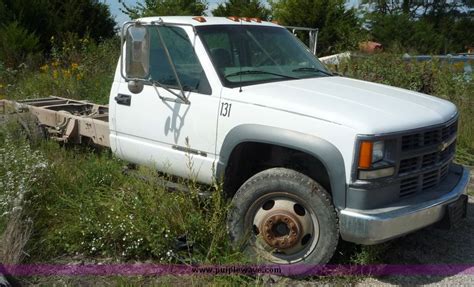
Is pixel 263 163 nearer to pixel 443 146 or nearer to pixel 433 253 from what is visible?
pixel 443 146

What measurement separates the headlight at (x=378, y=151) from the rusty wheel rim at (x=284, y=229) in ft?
2.08

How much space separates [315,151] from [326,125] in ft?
0.65

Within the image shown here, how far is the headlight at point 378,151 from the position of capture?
3.76m

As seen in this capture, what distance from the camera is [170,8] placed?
16875 mm

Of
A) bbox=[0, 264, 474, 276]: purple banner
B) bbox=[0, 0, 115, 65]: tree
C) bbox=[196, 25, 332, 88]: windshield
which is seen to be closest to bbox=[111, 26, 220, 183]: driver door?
bbox=[196, 25, 332, 88]: windshield

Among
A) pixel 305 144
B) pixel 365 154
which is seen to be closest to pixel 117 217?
pixel 305 144

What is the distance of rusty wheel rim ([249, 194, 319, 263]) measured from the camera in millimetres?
4098

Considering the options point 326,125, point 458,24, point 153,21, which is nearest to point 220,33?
point 153,21

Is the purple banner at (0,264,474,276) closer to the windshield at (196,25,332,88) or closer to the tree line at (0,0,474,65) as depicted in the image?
the windshield at (196,25,332,88)

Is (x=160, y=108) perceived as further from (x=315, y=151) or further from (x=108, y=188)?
(x=315, y=151)

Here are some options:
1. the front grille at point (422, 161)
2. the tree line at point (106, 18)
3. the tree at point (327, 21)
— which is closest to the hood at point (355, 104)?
the front grille at point (422, 161)

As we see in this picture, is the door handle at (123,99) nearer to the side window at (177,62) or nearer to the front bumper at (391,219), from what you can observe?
the side window at (177,62)

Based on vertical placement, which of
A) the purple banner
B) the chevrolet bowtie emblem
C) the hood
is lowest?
the purple banner

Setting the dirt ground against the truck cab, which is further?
the dirt ground
